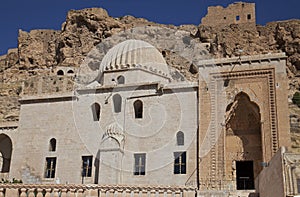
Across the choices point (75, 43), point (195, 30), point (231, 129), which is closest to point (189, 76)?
point (195, 30)

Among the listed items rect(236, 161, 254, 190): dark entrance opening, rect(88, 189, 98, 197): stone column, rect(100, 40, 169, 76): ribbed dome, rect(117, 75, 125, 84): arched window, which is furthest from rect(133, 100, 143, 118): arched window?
rect(88, 189, 98, 197): stone column

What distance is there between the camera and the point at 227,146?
749 inches

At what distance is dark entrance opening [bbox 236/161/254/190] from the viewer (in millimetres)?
18672

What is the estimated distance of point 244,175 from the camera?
18891 mm

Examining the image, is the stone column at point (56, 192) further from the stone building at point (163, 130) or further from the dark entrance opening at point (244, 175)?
the dark entrance opening at point (244, 175)

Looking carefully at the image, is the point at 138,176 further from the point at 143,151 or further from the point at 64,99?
the point at 64,99

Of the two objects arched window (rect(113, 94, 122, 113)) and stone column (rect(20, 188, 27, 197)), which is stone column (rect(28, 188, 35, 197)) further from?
arched window (rect(113, 94, 122, 113))

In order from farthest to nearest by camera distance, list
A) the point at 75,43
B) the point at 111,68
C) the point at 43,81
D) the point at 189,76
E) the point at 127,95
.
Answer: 1. the point at 75,43
2. the point at 43,81
3. the point at 189,76
4. the point at 111,68
5. the point at 127,95

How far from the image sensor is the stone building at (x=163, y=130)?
59.7 feet

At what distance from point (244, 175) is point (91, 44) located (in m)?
33.0

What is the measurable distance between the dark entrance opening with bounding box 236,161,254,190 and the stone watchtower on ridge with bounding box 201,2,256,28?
3098 cm

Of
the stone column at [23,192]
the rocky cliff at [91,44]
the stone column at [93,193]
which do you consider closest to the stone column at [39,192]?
the stone column at [23,192]

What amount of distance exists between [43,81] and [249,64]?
28342 mm

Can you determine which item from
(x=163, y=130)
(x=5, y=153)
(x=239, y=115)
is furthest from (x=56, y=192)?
(x=5, y=153)
